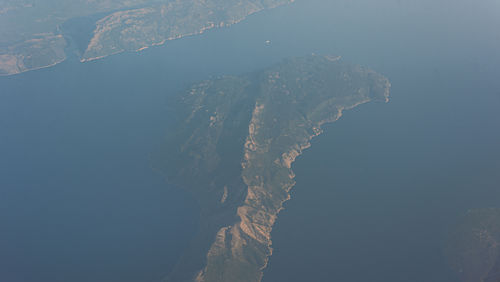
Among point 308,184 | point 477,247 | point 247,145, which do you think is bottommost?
point 477,247

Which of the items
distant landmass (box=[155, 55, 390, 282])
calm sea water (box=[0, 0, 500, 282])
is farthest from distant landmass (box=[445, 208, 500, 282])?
distant landmass (box=[155, 55, 390, 282])

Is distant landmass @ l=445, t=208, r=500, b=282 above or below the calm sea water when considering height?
below

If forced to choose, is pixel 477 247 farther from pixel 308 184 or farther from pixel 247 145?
pixel 247 145

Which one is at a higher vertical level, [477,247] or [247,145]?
[247,145]

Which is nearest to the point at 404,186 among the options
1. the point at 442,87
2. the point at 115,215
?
the point at 442,87

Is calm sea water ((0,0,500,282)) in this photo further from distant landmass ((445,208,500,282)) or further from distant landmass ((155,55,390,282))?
distant landmass ((155,55,390,282))

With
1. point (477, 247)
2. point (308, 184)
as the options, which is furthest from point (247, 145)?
point (477, 247)
